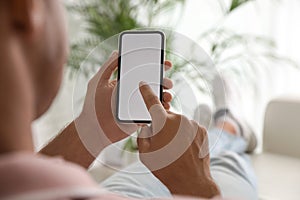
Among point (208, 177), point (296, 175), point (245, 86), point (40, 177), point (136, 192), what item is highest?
point (40, 177)

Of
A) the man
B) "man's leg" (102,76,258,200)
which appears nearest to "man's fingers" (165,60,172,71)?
"man's leg" (102,76,258,200)

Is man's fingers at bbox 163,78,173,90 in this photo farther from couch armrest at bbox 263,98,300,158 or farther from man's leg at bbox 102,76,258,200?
couch armrest at bbox 263,98,300,158

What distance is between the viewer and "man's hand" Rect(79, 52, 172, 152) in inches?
29.0

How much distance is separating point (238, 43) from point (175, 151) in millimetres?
1717

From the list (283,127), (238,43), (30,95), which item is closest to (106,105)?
(30,95)

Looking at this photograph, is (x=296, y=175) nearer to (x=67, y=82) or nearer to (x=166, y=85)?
(x=166, y=85)

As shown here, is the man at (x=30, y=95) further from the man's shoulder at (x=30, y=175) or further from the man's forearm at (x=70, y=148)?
the man's forearm at (x=70, y=148)

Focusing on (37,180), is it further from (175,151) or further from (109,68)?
(109,68)

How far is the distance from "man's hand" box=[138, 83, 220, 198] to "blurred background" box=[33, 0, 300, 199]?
0.96 m

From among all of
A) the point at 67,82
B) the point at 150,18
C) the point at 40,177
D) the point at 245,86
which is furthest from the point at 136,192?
the point at 245,86

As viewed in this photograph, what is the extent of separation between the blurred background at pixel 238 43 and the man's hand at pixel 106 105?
0.93 metres

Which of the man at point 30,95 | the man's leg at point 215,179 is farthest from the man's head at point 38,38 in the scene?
the man's leg at point 215,179

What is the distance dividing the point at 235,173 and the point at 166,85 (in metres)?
0.63

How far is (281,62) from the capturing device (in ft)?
7.78
